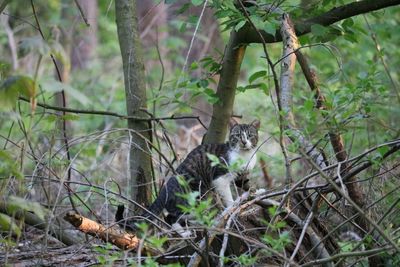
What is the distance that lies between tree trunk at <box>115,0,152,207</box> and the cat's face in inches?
32.9

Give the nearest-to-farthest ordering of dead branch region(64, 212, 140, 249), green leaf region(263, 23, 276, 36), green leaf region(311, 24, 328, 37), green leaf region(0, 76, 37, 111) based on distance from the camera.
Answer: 1. green leaf region(0, 76, 37, 111)
2. dead branch region(64, 212, 140, 249)
3. green leaf region(263, 23, 276, 36)
4. green leaf region(311, 24, 328, 37)

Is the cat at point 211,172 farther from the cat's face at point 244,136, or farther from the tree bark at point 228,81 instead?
the tree bark at point 228,81

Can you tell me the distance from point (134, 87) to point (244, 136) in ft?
3.59

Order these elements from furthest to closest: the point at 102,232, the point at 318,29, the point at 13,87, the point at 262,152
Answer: the point at 262,152, the point at 318,29, the point at 102,232, the point at 13,87

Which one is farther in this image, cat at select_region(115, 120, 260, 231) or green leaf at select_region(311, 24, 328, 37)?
cat at select_region(115, 120, 260, 231)

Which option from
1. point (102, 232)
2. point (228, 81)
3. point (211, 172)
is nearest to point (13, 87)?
point (102, 232)

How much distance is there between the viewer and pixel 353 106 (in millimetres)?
4188

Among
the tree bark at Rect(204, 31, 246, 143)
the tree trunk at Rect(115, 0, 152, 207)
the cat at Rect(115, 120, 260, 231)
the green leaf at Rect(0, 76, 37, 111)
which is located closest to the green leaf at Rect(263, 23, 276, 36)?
the tree bark at Rect(204, 31, 246, 143)

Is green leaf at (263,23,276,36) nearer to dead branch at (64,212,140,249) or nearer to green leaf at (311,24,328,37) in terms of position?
green leaf at (311,24,328,37)

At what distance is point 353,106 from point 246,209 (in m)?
0.97

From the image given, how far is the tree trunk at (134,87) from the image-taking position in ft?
16.9

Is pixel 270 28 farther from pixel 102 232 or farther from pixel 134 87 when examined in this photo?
pixel 102 232

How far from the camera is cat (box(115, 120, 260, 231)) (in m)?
5.08

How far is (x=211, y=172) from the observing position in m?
5.55
